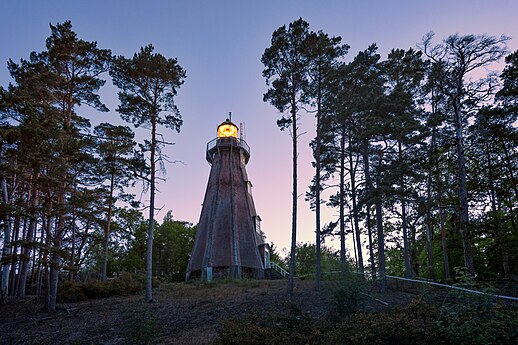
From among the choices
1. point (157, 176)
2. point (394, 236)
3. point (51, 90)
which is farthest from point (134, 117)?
point (394, 236)

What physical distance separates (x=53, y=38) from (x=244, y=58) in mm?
9388

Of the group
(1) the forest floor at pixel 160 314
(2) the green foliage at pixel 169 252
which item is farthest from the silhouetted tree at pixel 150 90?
(2) the green foliage at pixel 169 252

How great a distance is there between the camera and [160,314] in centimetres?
1279

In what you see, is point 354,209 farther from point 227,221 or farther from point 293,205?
point 227,221

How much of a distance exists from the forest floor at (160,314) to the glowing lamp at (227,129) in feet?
52.5

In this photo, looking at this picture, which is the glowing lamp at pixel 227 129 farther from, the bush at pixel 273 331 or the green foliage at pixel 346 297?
the bush at pixel 273 331

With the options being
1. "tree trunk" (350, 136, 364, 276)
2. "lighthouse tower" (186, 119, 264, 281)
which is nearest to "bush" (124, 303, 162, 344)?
"tree trunk" (350, 136, 364, 276)

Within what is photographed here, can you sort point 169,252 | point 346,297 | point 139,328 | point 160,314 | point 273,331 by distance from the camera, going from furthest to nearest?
1. point 169,252
2. point 160,314
3. point 346,297
4. point 139,328
5. point 273,331

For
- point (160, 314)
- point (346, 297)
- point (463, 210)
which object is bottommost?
point (160, 314)

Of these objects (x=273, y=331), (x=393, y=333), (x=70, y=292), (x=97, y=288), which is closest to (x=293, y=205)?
(x=273, y=331)

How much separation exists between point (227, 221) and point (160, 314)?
533 inches

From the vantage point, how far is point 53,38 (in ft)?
53.5

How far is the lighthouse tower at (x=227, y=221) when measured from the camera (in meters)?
24.4

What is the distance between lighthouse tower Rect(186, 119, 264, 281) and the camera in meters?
24.4
